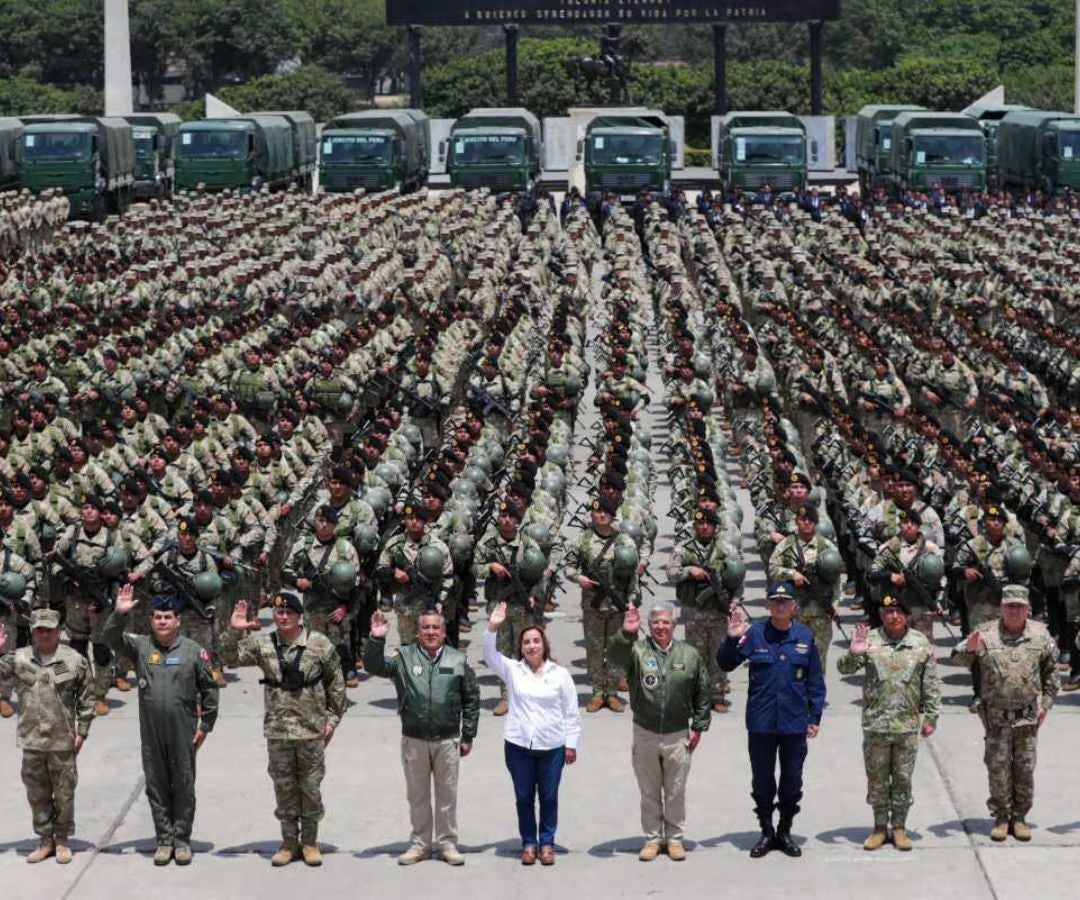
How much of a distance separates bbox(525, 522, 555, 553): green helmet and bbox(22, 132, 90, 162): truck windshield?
118 feet

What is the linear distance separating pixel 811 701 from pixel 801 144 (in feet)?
139

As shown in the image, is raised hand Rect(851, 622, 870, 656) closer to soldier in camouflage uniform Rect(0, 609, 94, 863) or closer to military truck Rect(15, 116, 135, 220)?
soldier in camouflage uniform Rect(0, 609, 94, 863)

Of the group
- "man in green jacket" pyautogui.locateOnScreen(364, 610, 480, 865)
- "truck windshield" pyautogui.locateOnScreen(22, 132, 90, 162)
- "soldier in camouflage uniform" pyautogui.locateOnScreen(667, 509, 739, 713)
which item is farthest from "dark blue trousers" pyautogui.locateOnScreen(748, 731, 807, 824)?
"truck windshield" pyautogui.locateOnScreen(22, 132, 90, 162)

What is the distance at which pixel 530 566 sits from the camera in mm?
14781

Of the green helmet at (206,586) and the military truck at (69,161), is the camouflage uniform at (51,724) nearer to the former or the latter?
the green helmet at (206,586)

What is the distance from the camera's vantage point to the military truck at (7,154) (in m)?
51.8

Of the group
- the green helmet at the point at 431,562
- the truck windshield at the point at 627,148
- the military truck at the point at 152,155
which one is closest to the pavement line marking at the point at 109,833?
the green helmet at the point at 431,562

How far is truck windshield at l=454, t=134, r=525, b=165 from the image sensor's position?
53062mm

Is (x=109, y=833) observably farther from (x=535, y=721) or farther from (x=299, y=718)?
(x=535, y=721)

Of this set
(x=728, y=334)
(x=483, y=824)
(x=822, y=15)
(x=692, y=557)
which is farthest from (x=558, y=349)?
(x=822, y=15)

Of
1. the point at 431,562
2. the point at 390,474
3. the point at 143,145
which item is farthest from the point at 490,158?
the point at 431,562

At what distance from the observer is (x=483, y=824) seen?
12500 millimetres

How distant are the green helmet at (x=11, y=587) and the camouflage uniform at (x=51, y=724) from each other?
2.85 metres

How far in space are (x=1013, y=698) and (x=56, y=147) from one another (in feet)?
134
